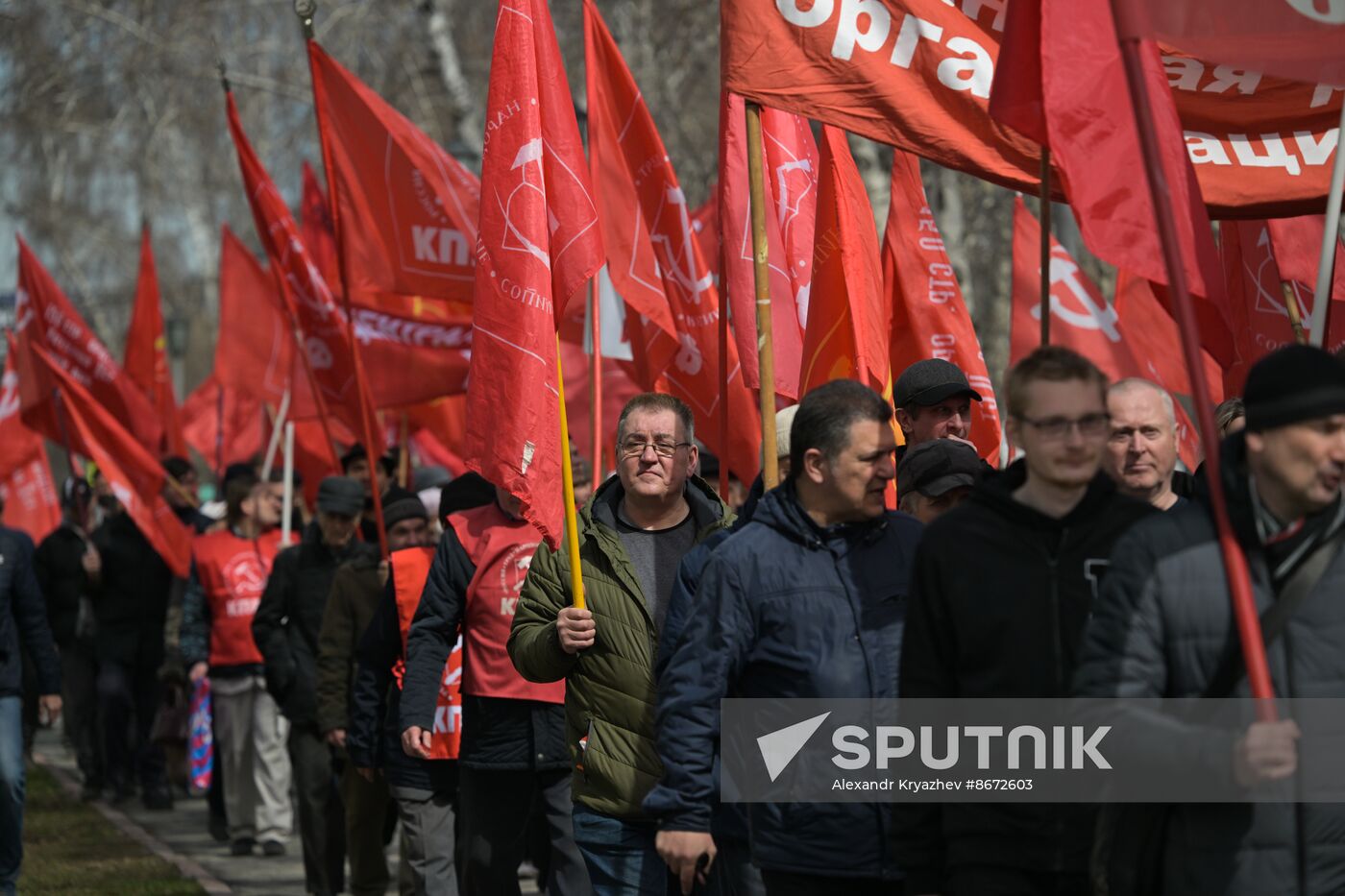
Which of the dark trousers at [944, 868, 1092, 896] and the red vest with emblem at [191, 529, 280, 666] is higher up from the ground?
the red vest with emblem at [191, 529, 280, 666]

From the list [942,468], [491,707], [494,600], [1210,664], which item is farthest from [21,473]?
[1210,664]

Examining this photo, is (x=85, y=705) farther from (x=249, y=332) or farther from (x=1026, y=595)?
(x=1026, y=595)

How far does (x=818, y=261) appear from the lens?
775 centimetres

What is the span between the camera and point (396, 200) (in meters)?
11.0

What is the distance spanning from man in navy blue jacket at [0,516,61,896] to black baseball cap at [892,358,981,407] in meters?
4.64

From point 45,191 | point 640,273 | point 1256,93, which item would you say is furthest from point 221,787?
point 45,191

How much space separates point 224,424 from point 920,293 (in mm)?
11650

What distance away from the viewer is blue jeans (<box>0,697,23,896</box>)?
9.64m

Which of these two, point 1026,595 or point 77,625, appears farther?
point 77,625

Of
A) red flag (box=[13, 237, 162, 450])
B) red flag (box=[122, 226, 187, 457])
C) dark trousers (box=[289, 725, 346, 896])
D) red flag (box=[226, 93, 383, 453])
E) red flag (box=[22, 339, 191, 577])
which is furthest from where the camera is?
red flag (box=[122, 226, 187, 457])

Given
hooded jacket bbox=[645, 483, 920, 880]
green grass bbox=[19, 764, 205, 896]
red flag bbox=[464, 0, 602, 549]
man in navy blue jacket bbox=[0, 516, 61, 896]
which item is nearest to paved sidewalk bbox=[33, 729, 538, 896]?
green grass bbox=[19, 764, 205, 896]

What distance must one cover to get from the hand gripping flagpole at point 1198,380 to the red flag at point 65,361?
11.5 meters

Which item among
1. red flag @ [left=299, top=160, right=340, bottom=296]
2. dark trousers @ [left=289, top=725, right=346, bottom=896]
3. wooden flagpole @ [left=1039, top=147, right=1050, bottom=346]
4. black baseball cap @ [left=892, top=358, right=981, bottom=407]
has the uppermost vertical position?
red flag @ [left=299, top=160, right=340, bottom=296]

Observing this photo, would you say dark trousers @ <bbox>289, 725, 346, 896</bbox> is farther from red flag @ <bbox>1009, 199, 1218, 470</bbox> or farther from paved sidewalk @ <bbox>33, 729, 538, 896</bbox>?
red flag @ <bbox>1009, 199, 1218, 470</bbox>
